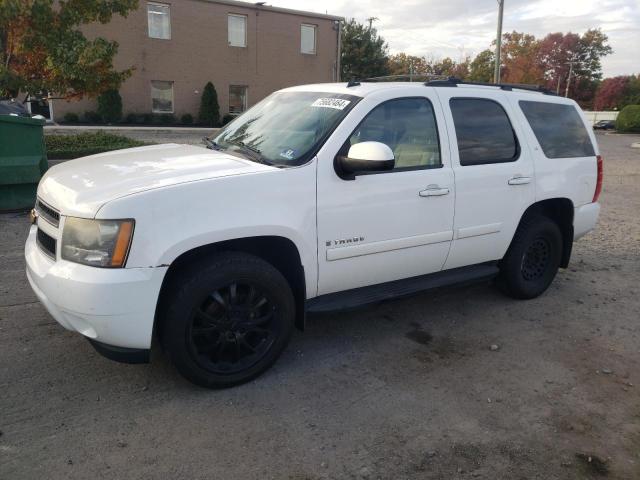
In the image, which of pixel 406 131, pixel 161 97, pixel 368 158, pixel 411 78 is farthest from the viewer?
pixel 161 97

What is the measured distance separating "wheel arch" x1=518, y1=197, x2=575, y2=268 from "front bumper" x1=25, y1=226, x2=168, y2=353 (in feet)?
11.7

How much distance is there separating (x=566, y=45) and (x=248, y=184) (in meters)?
80.2

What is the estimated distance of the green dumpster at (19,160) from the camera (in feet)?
23.4

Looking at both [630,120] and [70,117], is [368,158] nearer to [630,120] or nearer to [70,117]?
[70,117]

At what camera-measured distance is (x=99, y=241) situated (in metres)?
2.88

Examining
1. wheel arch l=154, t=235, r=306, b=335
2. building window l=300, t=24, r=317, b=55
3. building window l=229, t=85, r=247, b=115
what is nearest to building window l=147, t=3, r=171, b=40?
building window l=229, t=85, r=247, b=115

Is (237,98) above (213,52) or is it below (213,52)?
below

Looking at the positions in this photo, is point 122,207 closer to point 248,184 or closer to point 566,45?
point 248,184

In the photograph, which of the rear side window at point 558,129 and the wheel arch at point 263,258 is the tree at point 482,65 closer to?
the rear side window at point 558,129

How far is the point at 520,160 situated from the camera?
461 centimetres

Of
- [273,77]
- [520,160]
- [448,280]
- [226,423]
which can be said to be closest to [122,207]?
[226,423]

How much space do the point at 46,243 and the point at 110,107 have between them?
A: 24276 millimetres

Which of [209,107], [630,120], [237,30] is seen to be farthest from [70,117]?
[630,120]

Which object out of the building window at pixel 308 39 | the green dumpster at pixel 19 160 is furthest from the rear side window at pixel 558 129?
the building window at pixel 308 39
